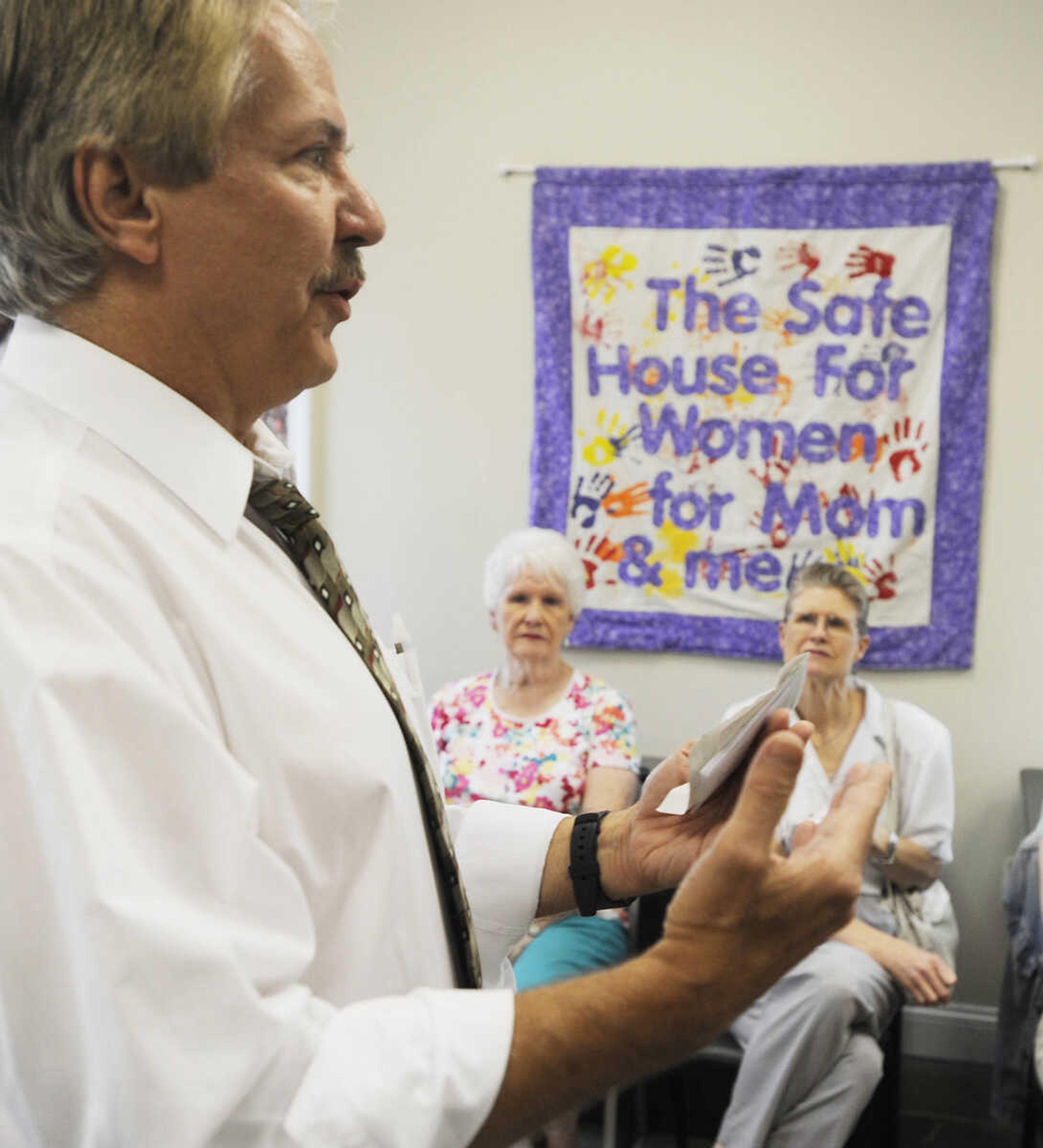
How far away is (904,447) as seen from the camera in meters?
3.33

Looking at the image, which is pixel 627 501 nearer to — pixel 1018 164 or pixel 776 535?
pixel 776 535

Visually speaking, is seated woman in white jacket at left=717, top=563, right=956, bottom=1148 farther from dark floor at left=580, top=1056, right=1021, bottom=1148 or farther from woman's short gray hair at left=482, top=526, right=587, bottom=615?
woman's short gray hair at left=482, top=526, right=587, bottom=615

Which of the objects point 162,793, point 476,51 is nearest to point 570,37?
point 476,51

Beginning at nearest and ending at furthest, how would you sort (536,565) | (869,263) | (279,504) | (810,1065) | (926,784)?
(279,504) → (810,1065) → (926,784) → (536,565) → (869,263)

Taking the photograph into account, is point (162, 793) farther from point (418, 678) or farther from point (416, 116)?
point (416, 116)

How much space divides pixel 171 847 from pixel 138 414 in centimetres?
33


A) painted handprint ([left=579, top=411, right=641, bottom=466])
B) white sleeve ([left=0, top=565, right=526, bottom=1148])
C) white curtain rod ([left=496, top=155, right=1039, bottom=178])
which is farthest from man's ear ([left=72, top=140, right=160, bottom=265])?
white curtain rod ([left=496, top=155, right=1039, bottom=178])

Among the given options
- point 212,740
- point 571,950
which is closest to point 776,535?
point 571,950

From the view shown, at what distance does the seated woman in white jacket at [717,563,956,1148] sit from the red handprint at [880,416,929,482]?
17.6 inches

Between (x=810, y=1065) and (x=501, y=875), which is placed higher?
(x=501, y=875)

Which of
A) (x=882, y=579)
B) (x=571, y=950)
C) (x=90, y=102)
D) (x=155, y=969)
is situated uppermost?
(x=90, y=102)

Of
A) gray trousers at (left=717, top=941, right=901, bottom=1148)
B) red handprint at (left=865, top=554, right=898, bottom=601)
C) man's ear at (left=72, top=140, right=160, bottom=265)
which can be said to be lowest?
gray trousers at (left=717, top=941, right=901, bottom=1148)

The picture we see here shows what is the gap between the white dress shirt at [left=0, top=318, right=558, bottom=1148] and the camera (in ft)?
2.20

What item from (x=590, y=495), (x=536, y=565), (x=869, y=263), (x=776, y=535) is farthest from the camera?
(x=590, y=495)
